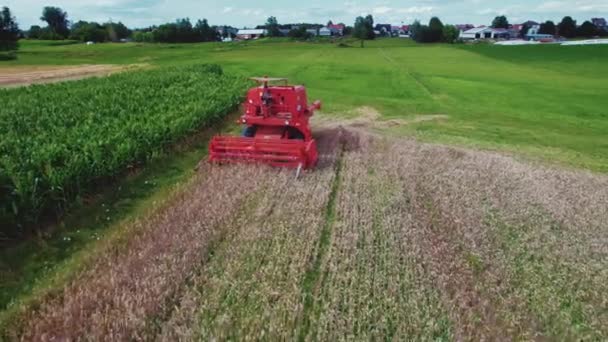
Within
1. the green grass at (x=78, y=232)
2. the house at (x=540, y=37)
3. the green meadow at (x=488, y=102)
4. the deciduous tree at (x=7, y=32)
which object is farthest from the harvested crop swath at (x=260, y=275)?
the house at (x=540, y=37)

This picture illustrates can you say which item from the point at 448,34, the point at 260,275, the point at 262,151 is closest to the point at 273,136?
the point at 262,151

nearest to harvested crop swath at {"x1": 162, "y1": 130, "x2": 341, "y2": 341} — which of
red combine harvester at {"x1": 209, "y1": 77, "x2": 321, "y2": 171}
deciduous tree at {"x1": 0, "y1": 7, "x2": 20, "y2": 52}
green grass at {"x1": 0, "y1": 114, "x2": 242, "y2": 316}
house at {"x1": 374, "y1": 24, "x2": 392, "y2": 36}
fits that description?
red combine harvester at {"x1": 209, "y1": 77, "x2": 321, "y2": 171}

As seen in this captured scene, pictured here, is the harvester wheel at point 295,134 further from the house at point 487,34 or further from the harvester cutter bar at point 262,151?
the house at point 487,34

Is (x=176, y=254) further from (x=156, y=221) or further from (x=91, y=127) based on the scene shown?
(x=91, y=127)

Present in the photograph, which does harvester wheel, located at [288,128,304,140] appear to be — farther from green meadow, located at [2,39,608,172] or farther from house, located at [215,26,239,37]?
house, located at [215,26,239,37]

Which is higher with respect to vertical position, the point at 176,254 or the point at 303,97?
the point at 303,97

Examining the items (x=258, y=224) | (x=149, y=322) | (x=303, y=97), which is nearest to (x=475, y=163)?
(x=303, y=97)

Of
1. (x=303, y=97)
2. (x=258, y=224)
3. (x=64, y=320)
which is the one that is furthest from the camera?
(x=303, y=97)
